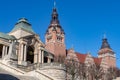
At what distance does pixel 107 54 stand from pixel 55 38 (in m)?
31.2

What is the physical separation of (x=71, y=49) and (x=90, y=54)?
11.3 m

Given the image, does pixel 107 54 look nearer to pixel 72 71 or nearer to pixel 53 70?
pixel 72 71

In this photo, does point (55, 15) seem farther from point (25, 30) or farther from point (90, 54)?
point (25, 30)

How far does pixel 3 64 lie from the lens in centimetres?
3859

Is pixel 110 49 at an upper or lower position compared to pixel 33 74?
upper

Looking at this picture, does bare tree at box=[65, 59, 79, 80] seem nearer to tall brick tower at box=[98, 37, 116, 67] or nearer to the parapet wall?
the parapet wall

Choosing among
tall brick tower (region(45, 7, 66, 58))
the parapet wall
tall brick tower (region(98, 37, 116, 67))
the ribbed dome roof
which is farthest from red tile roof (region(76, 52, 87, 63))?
the parapet wall

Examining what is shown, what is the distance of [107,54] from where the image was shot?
115938 mm

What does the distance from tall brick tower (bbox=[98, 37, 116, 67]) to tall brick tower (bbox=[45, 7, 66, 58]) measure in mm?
25863

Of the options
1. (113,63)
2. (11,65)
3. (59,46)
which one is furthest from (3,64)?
(113,63)

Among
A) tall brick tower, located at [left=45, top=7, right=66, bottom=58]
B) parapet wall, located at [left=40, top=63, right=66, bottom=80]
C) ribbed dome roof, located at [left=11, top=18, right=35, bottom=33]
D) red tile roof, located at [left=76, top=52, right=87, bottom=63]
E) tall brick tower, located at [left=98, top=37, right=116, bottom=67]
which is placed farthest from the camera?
tall brick tower, located at [left=98, top=37, right=116, bottom=67]

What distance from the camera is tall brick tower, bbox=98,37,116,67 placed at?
373 ft

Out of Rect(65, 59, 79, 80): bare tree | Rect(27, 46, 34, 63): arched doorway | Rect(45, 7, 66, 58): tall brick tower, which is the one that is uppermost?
Rect(45, 7, 66, 58): tall brick tower

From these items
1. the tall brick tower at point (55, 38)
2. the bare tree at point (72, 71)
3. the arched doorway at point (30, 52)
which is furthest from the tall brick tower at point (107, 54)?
the bare tree at point (72, 71)
